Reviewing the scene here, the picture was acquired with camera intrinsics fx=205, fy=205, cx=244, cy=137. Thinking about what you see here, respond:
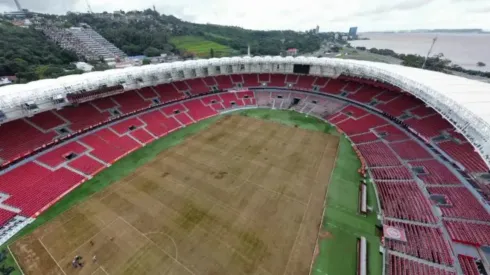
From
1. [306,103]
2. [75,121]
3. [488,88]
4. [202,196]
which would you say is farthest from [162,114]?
[488,88]

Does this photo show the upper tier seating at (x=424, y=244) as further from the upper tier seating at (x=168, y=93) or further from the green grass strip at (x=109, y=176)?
the upper tier seating at (x=168, y=93)

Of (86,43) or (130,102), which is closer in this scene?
(130,102)

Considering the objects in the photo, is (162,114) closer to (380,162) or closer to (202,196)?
(202,196)

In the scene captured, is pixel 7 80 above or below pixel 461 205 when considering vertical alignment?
below

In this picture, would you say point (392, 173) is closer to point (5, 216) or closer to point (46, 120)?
point (5, 216)

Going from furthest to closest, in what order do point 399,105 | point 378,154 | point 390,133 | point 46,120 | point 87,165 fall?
1. point 399,105
2. point 390,133
3. point 46,120
4. point 378,154
5. point 87,165

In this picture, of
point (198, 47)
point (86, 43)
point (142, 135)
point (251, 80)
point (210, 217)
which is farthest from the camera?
point (198, 47)


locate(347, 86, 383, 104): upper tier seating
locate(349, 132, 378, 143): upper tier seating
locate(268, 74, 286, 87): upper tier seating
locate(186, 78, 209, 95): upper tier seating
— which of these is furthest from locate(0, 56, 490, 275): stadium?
locate(268, 74, 286, 87): upper tier seating

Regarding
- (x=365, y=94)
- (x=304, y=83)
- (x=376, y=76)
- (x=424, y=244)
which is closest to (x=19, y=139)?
(x=424, y=244)

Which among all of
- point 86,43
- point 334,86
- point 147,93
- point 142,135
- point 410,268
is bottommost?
point 142,135
